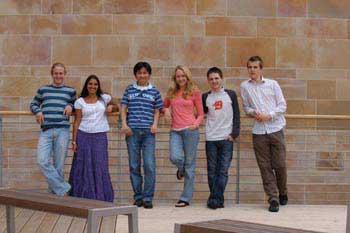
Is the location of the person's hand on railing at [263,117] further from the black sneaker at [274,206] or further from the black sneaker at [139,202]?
the black sneaker at [139,202]

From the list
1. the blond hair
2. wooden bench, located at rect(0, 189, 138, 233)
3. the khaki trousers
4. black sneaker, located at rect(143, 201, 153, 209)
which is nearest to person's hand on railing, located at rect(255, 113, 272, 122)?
the khaki trousers

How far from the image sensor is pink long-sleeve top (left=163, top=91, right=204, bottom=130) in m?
8.16

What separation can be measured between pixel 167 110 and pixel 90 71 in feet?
7.68

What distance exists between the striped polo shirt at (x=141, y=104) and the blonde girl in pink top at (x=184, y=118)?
0.17 meters

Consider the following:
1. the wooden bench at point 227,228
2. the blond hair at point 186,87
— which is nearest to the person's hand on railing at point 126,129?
the blond hair at point 186,87

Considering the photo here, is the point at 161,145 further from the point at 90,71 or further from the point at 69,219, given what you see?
the point at 69,219

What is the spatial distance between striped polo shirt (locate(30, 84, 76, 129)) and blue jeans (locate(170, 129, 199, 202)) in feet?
3.67

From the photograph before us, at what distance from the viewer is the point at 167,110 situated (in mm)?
8273

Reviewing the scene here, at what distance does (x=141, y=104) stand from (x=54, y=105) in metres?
0.89

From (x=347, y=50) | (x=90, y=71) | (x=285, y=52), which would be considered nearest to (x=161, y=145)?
(x=90, y=71)

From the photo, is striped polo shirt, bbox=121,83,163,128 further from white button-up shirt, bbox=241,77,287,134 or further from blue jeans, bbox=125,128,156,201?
white button-up shirt, bbox=241,77,287,134

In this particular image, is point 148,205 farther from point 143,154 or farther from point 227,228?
point 227,228

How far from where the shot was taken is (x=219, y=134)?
823cm

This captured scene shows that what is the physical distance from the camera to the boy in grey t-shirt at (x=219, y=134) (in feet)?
27.0
